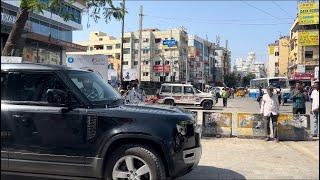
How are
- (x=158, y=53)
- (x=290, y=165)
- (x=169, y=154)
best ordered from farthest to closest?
(x=158, y=53)
(x=290, y=165)
(x=169, y=154)

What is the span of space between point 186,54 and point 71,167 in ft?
379

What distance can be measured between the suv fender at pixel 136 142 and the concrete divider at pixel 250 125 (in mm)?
8086

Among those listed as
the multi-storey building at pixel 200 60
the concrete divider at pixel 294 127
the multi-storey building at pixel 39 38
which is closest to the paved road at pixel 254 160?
the concrete divider at pixel 294 127

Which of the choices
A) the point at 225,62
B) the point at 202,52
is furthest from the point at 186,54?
the point at 225,62

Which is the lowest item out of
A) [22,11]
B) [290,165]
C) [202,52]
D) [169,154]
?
[290,165]

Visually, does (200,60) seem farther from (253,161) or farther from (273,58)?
(253,161)

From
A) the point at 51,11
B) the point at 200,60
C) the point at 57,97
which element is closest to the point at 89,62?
the point at 51,11

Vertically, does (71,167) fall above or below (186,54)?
below

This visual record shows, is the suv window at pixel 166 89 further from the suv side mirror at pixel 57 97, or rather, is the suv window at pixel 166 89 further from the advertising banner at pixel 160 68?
the advertising banner at pixel 160 68

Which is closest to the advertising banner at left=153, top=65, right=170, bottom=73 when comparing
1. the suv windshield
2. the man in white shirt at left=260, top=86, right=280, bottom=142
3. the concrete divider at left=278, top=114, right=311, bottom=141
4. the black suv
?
the concrete divider at left=278, top=114, right=311, bottom=141

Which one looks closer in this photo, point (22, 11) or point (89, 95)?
point (89, 95)

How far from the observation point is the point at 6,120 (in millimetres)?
6926

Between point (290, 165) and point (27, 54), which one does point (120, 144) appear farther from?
point (27, 54)

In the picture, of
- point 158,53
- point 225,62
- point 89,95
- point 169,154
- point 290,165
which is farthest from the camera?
point 225,62
